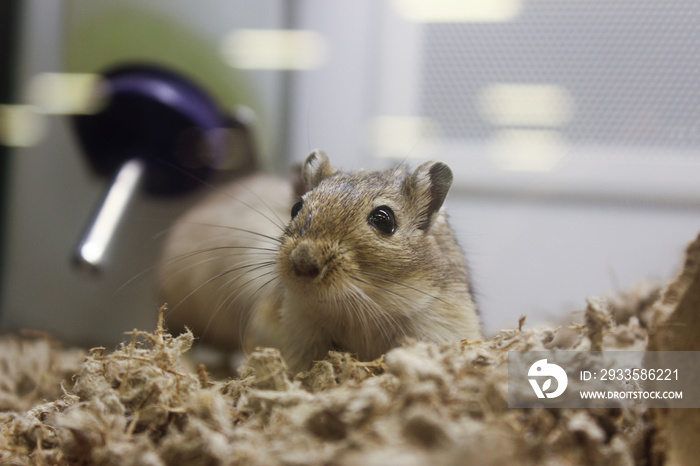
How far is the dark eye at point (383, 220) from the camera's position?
4.42 ft

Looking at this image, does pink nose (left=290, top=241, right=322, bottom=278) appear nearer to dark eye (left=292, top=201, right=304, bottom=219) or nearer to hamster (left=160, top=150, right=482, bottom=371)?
hamster (left=160, top=150, right=482, bottom=371)

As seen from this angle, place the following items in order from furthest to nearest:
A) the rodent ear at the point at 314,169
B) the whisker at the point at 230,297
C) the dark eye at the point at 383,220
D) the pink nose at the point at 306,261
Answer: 1. the whisker at the point at 230,297
2. the rodent ear at the point at 314,169
3. the dark eye at the point at 383,220
4. the pink nose at the point at 306,261

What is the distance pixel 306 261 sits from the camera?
47.5 inches

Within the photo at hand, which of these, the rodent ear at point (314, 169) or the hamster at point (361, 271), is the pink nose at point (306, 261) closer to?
the hamster at point (361, 271)

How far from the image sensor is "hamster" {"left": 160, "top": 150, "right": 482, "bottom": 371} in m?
1.26

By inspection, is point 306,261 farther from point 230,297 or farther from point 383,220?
point 230,297

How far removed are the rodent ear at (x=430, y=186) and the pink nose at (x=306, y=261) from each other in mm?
358

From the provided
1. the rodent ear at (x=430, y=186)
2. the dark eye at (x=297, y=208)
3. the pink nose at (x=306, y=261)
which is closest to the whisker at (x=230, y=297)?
the dark eye at (x=297, y=208)

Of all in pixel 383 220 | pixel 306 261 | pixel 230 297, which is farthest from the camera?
pixel 230 297

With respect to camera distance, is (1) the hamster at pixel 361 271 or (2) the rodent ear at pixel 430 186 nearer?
(1) the hamster at pixel 361 271

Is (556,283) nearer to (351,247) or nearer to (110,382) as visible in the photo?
(351,247)

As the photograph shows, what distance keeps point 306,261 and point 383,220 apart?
253 millimetres

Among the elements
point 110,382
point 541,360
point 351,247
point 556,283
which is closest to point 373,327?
point 351,247

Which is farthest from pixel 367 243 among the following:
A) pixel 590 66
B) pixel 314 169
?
pixel 590 66
